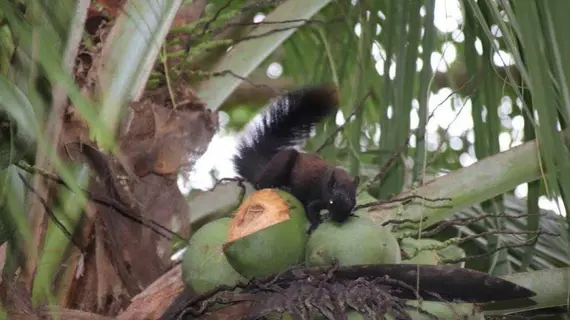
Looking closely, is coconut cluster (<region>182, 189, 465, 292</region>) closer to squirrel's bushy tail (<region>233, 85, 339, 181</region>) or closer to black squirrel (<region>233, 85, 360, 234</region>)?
black squirrel (<region>233, 85, 360, 234</region>)

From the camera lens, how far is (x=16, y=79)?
0.77 meters

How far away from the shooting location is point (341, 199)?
0.85 metres

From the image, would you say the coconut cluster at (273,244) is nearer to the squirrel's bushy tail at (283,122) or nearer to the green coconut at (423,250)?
the green coconut at (423,250)

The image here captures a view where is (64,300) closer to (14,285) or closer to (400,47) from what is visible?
(14,285)

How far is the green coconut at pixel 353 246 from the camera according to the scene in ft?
2.58

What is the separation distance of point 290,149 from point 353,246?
0.30 meters

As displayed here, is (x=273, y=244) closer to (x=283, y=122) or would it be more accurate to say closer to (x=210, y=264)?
(x=210, y=264)

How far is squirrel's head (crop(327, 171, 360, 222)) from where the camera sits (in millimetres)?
829

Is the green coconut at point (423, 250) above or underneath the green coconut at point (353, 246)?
underneath

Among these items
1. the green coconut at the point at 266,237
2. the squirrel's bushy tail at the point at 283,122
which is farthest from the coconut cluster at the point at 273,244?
the squirrel's bushy tail at the point at 283,122

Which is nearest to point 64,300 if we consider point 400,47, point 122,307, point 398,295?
point 122,307

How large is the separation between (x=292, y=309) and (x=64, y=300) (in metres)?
0.34

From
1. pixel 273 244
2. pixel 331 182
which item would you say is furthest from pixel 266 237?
pixel 331 182

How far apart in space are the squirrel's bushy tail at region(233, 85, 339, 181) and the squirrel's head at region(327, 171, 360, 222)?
0.18m
